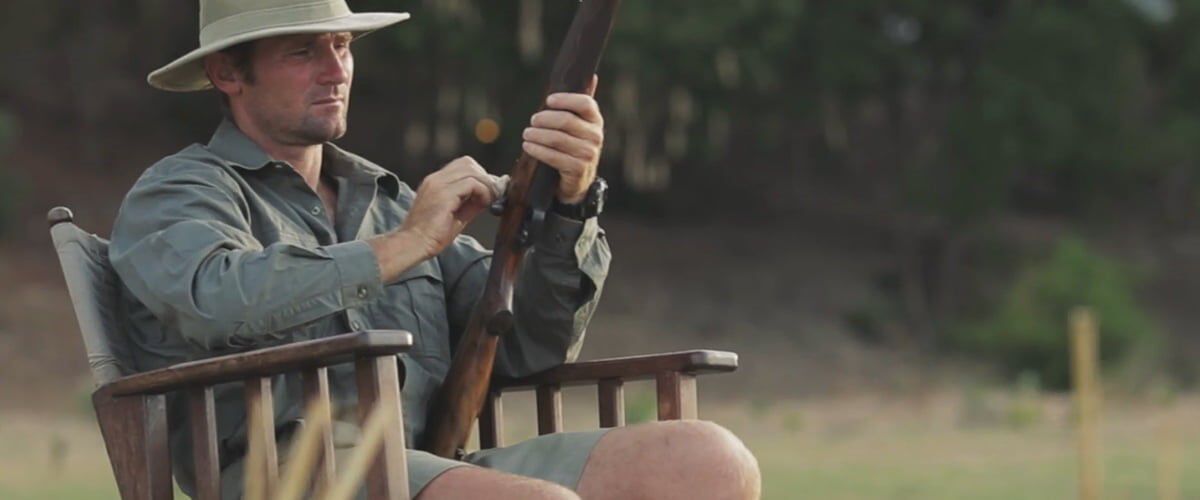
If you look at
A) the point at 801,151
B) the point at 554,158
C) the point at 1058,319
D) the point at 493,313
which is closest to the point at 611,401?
the point at 493,313

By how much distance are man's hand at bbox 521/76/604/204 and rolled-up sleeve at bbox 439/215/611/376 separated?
0.26 meters

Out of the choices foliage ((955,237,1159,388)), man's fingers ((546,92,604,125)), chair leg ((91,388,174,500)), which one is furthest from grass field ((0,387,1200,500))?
man's fingers ((546,92,604,125))

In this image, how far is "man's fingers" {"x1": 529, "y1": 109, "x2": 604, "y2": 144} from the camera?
11.4ft

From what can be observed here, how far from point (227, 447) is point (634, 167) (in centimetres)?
1605

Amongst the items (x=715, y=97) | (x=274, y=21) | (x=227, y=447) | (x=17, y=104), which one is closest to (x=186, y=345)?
(x=227, y=447)

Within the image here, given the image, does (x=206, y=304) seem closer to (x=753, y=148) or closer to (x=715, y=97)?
(x=715, y=97)

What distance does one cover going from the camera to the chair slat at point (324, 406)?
3186mm

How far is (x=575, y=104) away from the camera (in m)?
3.48

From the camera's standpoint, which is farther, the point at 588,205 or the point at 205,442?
the point at 588,205

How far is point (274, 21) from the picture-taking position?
3.63 meters

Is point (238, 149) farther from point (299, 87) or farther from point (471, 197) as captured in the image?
point (471, 197)

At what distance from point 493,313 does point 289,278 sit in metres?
0.44

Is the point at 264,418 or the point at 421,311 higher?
the point at 421,311

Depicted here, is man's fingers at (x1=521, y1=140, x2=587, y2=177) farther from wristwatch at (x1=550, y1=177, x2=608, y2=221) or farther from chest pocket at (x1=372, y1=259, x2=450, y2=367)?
chest pocket at (x1=372, y1=259, x2=450, y2=367)
